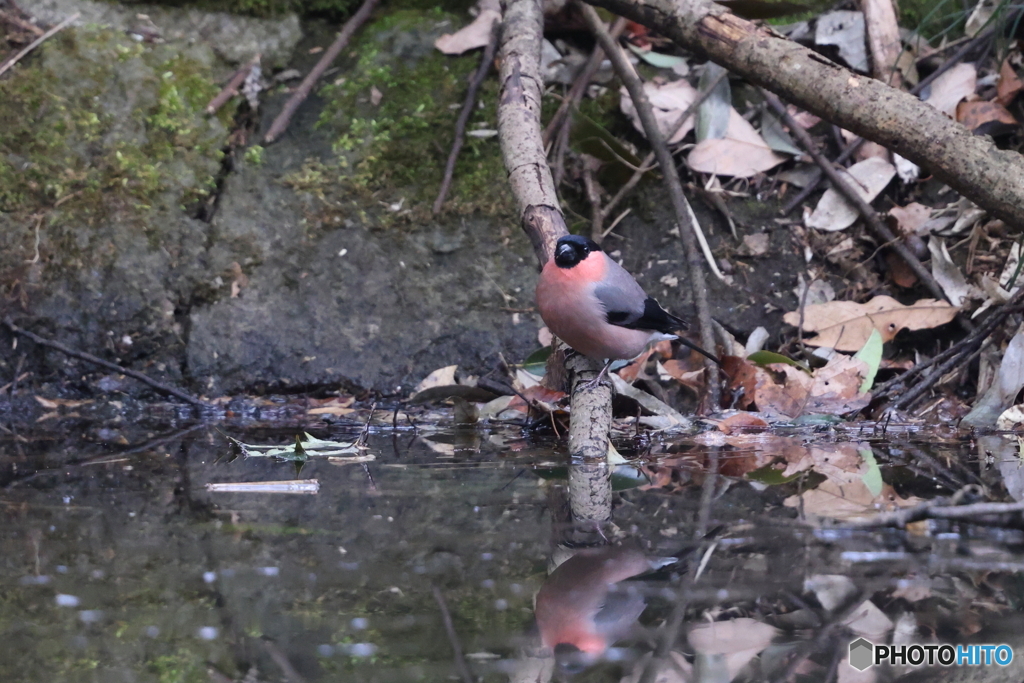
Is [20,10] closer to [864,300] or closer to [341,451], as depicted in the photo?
[341,451]

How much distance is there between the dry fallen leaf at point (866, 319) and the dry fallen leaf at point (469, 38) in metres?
2.43

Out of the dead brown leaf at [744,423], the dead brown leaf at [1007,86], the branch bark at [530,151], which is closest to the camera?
the branch bark at [530,151]

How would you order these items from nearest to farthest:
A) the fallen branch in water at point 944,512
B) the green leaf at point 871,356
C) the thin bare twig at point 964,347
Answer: the fallen branch in water at point 944,512, the thin bare twig at point 964,347, the green leaf at point 871,356

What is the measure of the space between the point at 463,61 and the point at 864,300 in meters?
2.59

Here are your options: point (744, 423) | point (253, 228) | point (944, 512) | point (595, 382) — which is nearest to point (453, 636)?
point (944, 512)

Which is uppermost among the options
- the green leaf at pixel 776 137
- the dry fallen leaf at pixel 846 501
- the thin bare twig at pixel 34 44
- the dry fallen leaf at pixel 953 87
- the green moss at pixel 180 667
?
the thin bare twig at pixel 34 44

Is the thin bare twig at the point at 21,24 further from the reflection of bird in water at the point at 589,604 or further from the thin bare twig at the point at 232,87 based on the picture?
the reflection of bird in water at the point at 589,604

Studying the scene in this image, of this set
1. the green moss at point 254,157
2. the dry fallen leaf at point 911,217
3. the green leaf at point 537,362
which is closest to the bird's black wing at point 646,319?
the green leaf at point 537,362

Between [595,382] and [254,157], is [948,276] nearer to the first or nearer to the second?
[595,382]

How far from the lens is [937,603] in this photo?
63.9 inches

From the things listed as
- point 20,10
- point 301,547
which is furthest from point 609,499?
point 20,10

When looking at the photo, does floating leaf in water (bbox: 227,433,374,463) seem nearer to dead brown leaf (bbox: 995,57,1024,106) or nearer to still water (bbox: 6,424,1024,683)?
still water (bbox: 6,424,1024,683)

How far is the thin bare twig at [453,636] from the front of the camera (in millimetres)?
1439

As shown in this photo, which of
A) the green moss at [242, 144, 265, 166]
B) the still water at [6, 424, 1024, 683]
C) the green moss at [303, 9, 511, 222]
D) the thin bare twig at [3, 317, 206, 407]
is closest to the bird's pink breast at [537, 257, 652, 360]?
the still water at [6, 424, 1024, 683]
